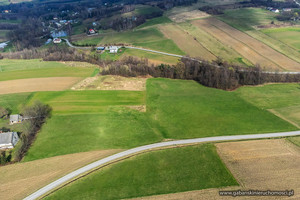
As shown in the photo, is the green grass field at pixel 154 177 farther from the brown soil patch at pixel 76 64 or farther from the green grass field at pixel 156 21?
the green grass field at pixel 156 21

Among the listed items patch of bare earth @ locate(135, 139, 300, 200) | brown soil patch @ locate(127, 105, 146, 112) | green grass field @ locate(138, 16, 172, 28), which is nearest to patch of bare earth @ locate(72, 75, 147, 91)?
brown soil patch @ locate(127, 105, 146, 112)

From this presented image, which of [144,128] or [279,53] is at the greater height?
[279,53]

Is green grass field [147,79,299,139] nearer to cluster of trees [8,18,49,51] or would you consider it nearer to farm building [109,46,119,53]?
farm building [109,46,119,53]

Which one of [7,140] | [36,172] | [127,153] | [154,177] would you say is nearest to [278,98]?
[154,177]

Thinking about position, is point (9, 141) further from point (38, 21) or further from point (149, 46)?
point (38, 21)

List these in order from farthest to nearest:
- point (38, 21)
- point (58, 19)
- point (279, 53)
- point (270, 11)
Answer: point (58, 19), point (38, 21), point (270, 11), point (279, 53)

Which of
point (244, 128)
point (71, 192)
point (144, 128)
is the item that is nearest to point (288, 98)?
point (244, 128)
